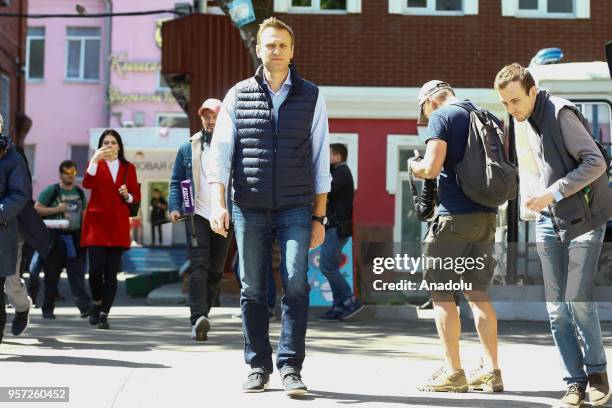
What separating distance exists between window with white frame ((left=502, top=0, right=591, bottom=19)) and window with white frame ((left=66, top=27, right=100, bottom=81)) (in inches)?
1040

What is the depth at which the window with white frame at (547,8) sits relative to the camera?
800 inches

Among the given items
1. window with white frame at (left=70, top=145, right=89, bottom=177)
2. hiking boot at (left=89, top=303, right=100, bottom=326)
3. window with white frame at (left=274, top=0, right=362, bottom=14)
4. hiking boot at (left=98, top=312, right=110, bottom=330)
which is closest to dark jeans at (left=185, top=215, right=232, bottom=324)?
hiking boot at (left=98, top=312, right=110, bottom=330)

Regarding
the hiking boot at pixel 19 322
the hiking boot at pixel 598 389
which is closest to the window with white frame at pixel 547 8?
the hiking boot at pixel 19 322

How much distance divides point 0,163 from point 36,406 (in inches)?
110

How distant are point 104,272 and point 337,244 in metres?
3.03

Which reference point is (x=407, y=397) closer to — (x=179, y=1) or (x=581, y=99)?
(x=581, y=99)

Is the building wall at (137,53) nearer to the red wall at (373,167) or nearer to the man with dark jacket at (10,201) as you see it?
the red wall at (373,167)

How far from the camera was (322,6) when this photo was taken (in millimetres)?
20203

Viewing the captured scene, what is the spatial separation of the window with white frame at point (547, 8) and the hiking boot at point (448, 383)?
14019 mm

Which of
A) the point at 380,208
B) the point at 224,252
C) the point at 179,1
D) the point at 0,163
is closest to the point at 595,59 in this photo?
the point at 380,208

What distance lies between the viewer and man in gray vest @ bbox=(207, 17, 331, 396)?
6.81 meters

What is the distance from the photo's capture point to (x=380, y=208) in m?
20.2

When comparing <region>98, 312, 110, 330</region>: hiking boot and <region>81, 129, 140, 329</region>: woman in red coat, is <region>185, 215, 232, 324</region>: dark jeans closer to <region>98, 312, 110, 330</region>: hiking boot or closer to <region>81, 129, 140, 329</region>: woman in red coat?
<region>81, 129, 140, 329</region>: woman in red coat

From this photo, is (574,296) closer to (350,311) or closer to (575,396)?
(575,396)
